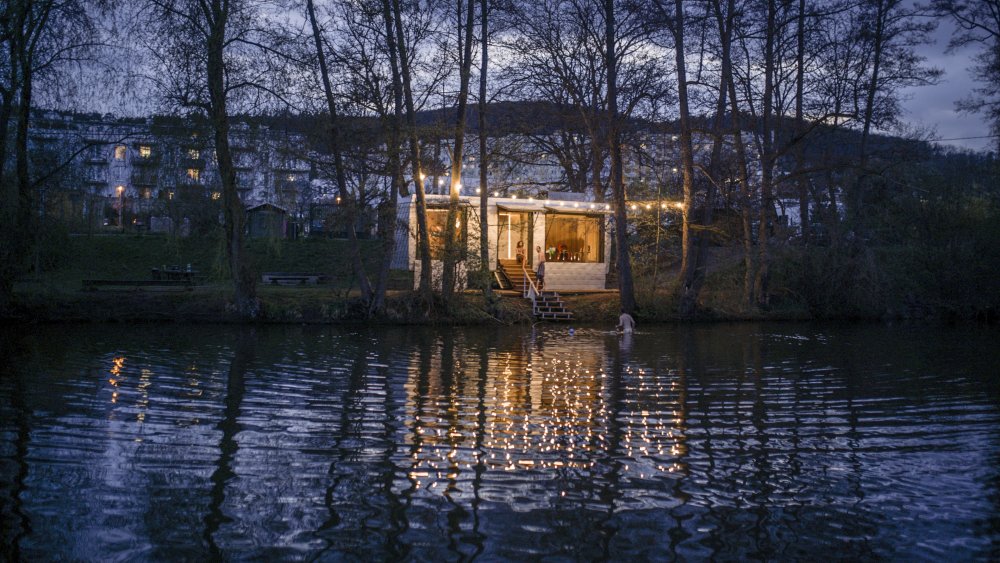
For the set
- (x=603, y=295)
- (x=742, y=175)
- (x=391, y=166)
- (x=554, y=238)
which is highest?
(x=742, y=175)

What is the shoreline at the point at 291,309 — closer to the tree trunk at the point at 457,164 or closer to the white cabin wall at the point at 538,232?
the tree trunk at the point at 457,164

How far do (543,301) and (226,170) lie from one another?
10988 millimetres

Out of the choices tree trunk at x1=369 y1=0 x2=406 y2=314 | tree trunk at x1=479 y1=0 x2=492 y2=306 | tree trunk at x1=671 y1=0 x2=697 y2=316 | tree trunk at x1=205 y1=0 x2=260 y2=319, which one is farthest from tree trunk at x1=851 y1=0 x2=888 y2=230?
tree trunk at x1=205 y1=0 x2=260 y2=319

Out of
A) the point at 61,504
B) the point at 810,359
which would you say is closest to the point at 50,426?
the point at 61,504

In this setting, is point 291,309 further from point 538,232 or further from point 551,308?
point 538,232

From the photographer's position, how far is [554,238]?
31719mm

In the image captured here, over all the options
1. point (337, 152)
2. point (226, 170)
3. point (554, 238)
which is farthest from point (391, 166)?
point (554, 238)

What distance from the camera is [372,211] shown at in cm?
2450

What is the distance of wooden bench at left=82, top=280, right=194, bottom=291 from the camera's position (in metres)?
26.4

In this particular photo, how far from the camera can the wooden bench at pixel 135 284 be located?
86.5 ft

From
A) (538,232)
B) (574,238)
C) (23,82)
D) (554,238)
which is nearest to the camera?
(23,82)

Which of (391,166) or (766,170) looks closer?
(391,166)

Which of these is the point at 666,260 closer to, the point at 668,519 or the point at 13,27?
the point at 13,27

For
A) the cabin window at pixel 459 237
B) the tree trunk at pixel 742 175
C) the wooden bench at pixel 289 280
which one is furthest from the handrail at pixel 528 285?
the wooden bench at pixel 289 280
